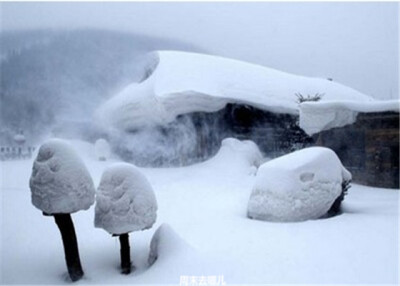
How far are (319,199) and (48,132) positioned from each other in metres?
14.0

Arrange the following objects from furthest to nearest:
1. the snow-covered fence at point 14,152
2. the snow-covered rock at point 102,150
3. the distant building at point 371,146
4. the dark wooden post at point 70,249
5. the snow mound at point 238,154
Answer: the snow-covered fence at point 14,152
the snow-covered rock at point 102,150
the snow mound at point 238,154
the distant building at point 371,146
the dark wooden post at point 70,249

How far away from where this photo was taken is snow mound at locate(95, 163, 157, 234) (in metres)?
4.07

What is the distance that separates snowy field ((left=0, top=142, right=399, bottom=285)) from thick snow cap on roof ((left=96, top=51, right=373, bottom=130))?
5.61m

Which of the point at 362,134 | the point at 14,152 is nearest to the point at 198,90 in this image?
the point at 362,134

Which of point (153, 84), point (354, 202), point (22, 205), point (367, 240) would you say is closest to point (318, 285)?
point (367, 240)

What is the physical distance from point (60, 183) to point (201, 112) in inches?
360

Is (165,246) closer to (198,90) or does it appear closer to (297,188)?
Answer: (297,188)

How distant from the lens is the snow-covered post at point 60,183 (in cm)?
389

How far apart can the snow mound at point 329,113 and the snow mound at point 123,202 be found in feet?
21.8

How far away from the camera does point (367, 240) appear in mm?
4535

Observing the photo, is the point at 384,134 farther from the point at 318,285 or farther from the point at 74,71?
the point at 74,71

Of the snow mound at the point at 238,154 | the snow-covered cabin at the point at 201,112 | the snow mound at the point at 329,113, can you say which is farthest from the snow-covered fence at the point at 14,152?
the snow mound at the point at 329,113

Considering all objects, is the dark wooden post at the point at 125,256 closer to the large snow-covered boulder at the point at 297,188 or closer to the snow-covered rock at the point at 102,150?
the large snow-covered boulder at the point at 297,188

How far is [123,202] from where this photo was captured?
13.3 ft
